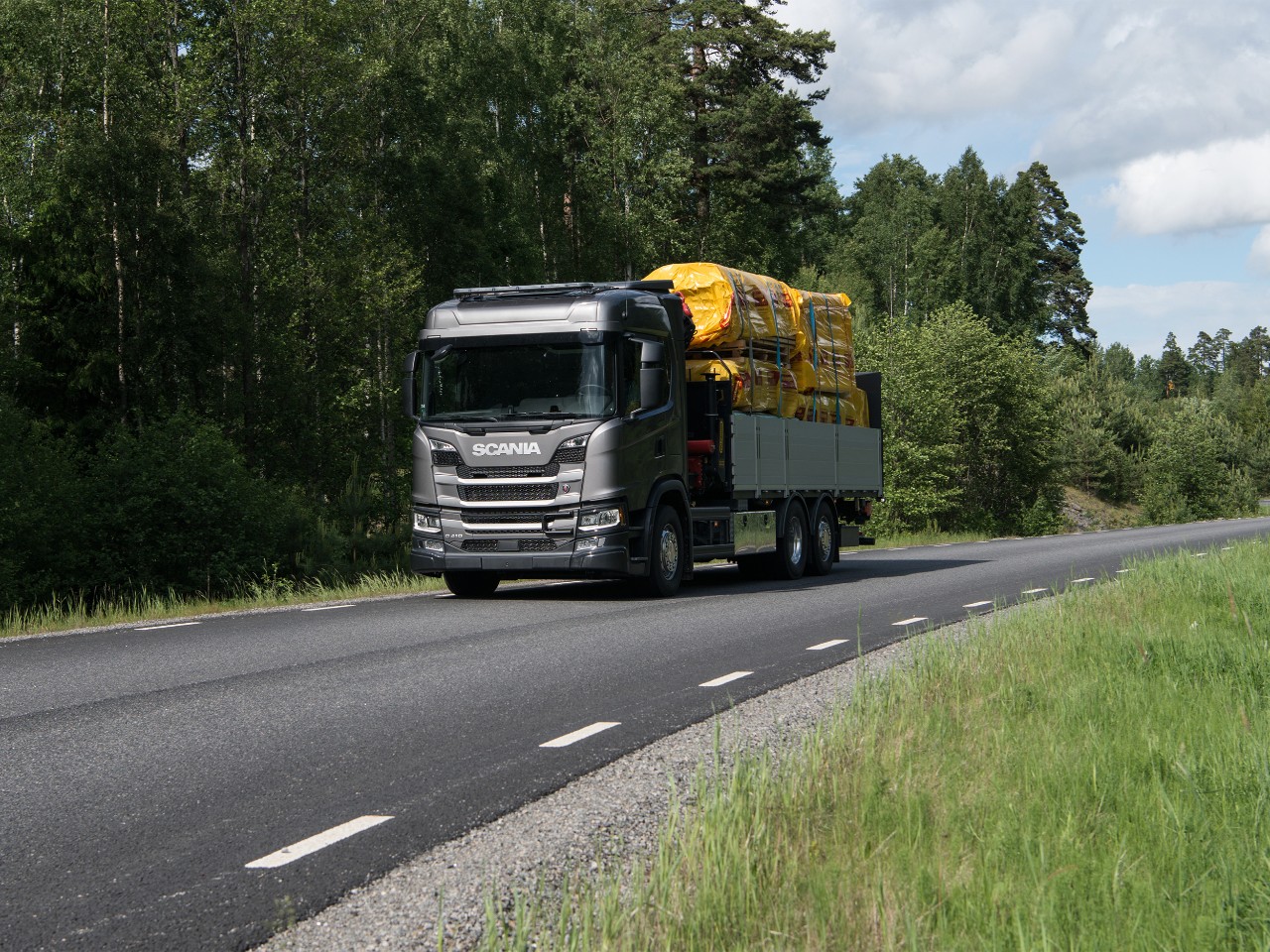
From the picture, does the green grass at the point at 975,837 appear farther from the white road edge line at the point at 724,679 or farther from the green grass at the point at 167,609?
the green grass at the point at 167,609

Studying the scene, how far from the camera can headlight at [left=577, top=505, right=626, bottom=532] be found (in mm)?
14367

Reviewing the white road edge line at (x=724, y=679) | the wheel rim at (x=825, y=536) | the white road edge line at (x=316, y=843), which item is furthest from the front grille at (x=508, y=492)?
the white road edge line at (x=316, y=843)

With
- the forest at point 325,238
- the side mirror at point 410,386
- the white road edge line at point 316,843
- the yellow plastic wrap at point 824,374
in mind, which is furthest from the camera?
the forest at point 325,238

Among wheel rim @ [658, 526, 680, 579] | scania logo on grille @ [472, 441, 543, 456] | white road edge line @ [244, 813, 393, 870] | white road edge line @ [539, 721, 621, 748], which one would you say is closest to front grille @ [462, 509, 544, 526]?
scania logo on grille @ [472, 441, 543, 456]

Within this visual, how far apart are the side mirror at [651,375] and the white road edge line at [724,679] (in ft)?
20.1

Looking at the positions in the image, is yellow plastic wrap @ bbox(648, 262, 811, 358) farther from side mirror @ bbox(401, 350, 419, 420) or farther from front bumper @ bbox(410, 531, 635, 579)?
front bumper @ bbox(410, 531, 635, 579)

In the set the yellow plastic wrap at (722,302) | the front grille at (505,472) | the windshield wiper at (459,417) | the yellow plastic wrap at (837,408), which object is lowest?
the front grille at (505,472)

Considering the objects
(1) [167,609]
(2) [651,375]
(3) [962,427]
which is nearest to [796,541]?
(2) [651,375]

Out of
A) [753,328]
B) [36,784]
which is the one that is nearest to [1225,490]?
[753,328]

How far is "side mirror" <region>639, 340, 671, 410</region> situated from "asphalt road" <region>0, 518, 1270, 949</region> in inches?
89.3

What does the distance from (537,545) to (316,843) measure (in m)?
9.82

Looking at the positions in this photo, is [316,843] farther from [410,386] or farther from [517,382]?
[410,386]

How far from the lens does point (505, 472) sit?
47.8 ft

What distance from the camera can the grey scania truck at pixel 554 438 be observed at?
14430 millimetres
